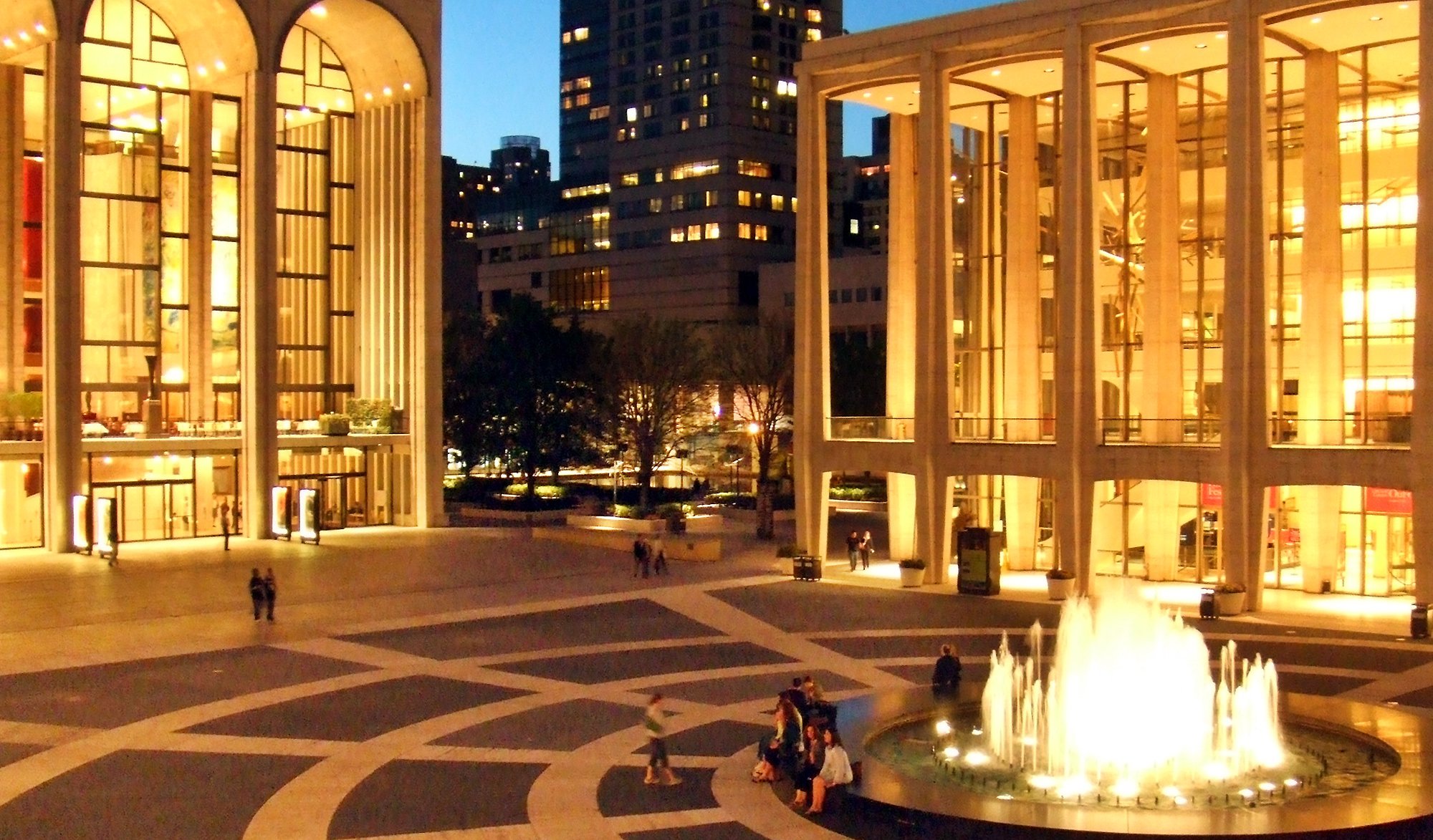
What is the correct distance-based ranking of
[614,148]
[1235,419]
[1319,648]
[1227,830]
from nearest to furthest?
[1227,830] → [1319,648] → [1235,419] → [614,148]

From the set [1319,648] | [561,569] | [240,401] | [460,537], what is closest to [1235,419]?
[1319,648]

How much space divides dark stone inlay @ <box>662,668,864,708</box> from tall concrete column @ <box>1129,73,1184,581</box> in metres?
18.6

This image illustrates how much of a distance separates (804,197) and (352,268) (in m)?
23.8

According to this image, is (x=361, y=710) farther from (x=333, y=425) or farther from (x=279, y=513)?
(x=333, y=425)

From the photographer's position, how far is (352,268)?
61.6 meters

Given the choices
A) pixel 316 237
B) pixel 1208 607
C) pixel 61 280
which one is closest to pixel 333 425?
pixel 316 237

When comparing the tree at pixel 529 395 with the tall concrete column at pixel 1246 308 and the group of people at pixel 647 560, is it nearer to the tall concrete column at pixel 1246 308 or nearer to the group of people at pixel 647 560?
the group of people at pixel 647 560

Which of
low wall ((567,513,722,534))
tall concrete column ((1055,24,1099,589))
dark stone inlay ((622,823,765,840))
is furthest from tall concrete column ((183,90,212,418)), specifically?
dark stone inlay ((622,823,765,840))

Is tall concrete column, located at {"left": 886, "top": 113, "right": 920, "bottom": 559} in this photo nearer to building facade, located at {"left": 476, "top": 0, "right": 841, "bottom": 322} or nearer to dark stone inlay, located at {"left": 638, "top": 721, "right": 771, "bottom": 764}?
dark stone inlay, located at {"left": 638, "top": 721, "right": 771, "bottom": 764}

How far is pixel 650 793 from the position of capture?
63.4 ft

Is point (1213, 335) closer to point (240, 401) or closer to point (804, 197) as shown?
point (804, 197)

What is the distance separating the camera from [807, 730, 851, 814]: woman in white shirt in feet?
59.3

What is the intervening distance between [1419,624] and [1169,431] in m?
10.1

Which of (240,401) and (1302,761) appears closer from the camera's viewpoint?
(1302,761)
